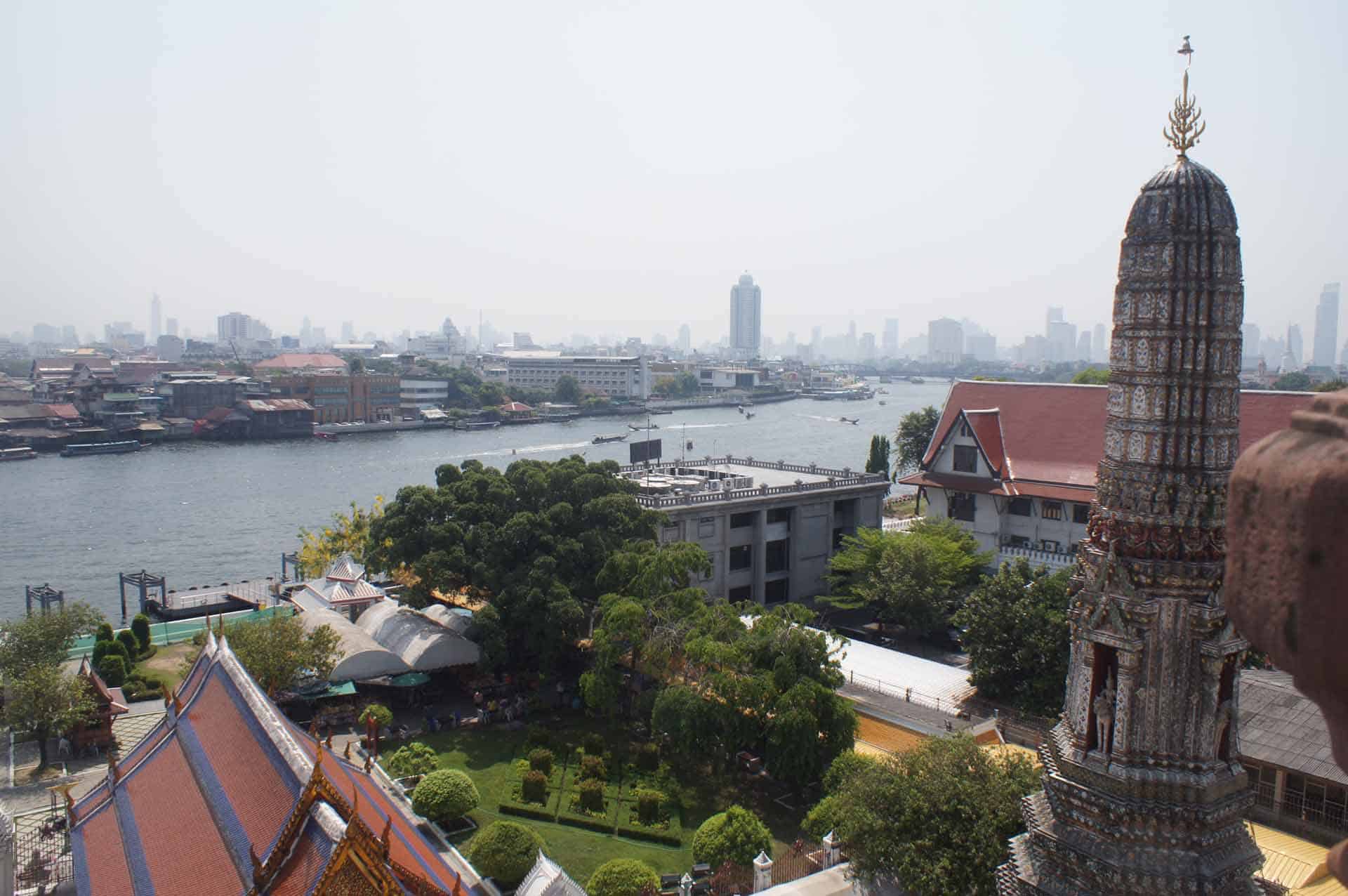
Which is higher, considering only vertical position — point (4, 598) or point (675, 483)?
point (675, 483)

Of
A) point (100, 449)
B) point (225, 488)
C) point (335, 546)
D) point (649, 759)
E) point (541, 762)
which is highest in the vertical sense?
point (335, 546)

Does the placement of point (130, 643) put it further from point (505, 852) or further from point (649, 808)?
point (649, 808)

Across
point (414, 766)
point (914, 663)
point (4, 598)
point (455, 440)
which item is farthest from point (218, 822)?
point (455, 440)

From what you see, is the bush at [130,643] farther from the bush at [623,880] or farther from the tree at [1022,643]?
the tree at [1022,643]

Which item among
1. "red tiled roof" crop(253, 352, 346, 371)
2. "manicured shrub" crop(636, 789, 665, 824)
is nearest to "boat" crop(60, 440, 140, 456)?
"red tiled roof" crop(253, 352, 346, 371)

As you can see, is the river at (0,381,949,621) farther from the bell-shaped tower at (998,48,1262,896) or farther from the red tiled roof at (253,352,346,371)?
the bell-shaped tower at (998,48,1262,896)

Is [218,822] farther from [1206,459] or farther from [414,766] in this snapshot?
[1206,459]

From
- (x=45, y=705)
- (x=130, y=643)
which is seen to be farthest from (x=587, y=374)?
(x=45, y=705)
